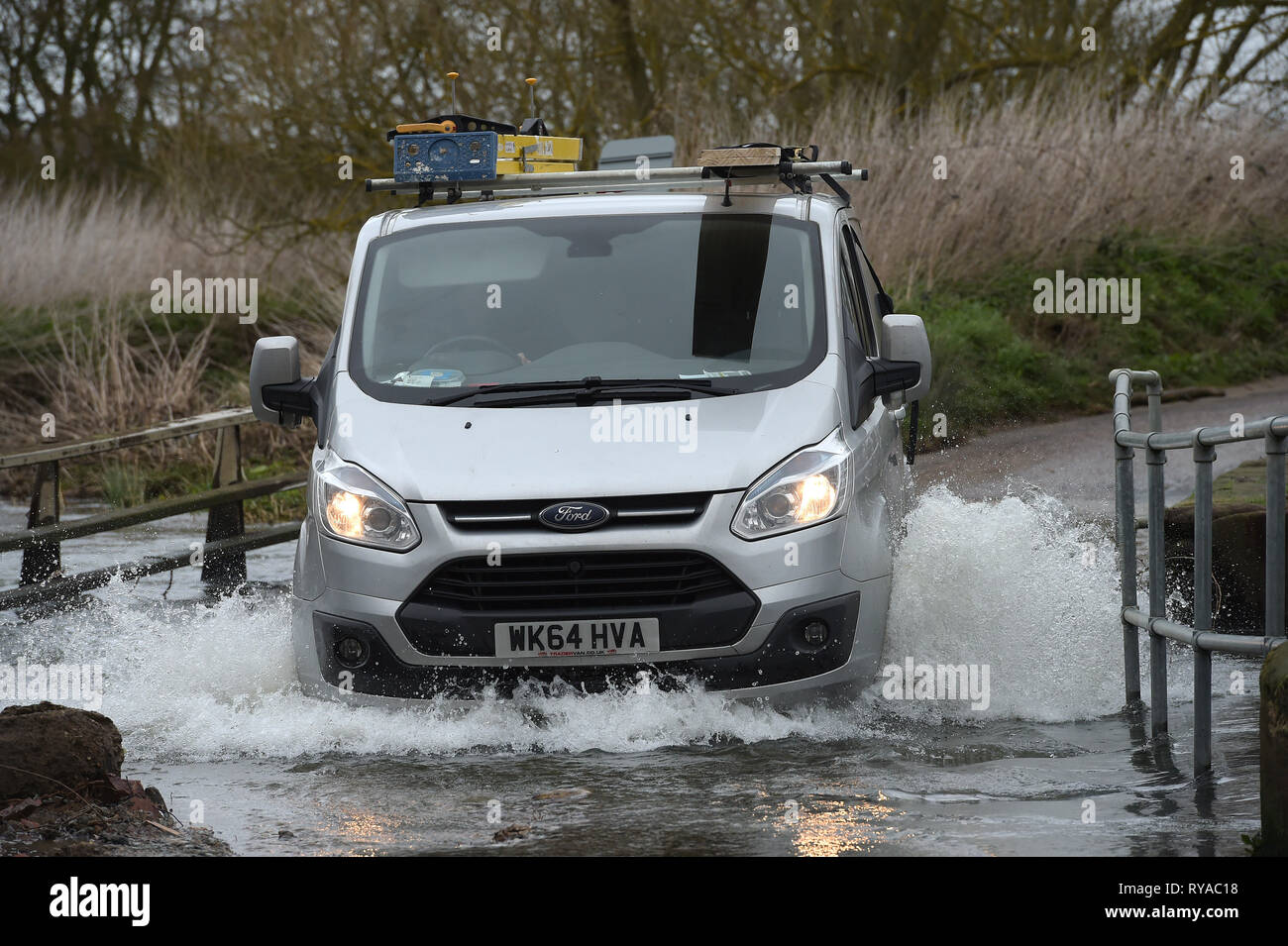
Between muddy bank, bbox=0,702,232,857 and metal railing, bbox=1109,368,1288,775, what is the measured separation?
2973mm

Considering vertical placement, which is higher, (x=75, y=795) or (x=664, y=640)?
(x=664, y=640)

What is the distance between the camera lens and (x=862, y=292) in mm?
7684

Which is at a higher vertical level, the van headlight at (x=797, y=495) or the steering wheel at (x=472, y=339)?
the steering wheel at (x=472, y=339)

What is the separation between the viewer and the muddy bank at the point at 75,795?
4.67 metres

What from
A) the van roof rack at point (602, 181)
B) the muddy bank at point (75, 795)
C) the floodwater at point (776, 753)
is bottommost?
the floodwater at point (776, 753)

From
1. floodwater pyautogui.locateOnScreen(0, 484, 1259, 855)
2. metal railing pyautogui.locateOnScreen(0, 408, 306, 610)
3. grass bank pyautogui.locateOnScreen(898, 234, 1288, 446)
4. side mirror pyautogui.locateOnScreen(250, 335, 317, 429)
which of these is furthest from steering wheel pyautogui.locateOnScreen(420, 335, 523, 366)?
grass bank pyautogui.locateOnScreen(898, 234, 1288, 446)

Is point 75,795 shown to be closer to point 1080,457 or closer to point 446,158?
point 446,158

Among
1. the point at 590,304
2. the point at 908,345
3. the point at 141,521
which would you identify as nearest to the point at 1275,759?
the point at 908,345

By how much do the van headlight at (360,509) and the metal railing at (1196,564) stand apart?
2.57 meters

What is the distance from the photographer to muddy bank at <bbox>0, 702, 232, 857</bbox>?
467 centimetres

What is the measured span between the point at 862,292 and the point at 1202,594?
8.67 ft

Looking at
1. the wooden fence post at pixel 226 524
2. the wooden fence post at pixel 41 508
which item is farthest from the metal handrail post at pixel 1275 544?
the wooden fence post at pixel 226 524

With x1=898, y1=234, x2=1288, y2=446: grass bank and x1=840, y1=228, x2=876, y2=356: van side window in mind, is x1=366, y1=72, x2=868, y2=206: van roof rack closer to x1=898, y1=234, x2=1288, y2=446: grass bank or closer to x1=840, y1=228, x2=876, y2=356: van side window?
x1=840, y1=228, x2=876, y2=356: van side window

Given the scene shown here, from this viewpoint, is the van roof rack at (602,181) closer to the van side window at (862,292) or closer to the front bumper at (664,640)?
the van side window at (862,292)
